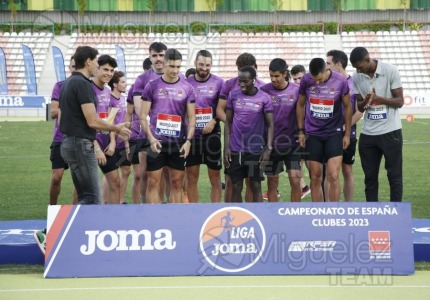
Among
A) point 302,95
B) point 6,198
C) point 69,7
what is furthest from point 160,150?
point 69,7

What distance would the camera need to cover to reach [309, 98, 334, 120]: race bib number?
10648 millimetres

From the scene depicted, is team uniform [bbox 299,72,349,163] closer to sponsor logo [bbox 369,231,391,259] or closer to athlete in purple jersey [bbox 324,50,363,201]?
athlete in purple jersey [bbox 324,50,363,201]

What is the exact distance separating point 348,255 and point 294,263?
1.68 feet

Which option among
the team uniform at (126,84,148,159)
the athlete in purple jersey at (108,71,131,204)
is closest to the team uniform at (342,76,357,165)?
the team uniform at (126,84,148,159)

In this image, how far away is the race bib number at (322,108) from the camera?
34.9 feet

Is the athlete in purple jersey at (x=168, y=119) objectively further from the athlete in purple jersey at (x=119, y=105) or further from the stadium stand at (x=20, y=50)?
the stadium stand at (x=20, y=50)

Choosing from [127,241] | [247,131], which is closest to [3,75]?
[247,131]

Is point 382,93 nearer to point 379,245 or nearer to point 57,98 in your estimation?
point 379,245

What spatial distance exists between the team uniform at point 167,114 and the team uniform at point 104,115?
0.92 metres

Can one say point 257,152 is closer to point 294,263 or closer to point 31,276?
point 294,263

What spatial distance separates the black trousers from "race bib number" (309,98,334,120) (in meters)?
0.49

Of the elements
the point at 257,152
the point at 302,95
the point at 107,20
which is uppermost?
the point at 107,20

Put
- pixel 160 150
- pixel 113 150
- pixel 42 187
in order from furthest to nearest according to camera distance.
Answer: pixel 42 187, pixel 113 150, pixel 160 150

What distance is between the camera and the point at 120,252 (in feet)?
27.8
